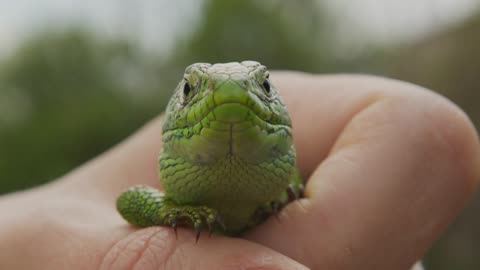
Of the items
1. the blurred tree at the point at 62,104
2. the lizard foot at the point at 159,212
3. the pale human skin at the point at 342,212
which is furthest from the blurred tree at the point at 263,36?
the lizard foot at the point at 159,212

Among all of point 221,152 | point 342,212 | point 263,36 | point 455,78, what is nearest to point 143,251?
point 221,152

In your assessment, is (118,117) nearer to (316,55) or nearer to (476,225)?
(316,55)

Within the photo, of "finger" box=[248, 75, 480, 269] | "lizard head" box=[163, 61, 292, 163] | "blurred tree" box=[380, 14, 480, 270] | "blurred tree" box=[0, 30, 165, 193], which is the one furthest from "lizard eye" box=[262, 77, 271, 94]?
"blurred tree" box=[0, 30, 165, 193]

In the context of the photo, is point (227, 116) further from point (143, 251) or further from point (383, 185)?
point (383, 185)

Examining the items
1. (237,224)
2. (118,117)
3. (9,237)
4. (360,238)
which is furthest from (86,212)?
(118,117)

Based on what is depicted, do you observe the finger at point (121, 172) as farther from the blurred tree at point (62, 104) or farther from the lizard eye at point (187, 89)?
the blurred tree at point (62, 104)

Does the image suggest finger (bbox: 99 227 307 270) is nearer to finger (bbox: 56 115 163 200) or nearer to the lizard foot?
the lizard foot
